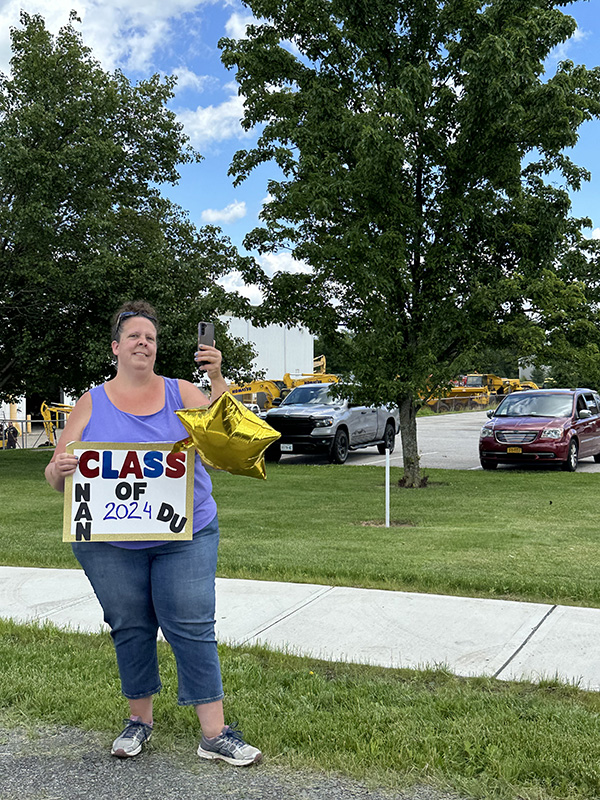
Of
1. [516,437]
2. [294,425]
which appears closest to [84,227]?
[294,425]

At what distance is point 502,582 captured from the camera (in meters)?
6.45

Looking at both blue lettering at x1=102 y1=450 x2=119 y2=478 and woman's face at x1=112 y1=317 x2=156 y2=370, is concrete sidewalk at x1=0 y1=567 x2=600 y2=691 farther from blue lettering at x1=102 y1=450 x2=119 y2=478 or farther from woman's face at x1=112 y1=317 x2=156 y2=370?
woman's face at x1=112 y1=317 x2=156 y2=370

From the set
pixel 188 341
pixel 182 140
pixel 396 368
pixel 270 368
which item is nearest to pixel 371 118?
pixel 396 368

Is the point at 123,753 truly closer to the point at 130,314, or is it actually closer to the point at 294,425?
the point at 130,314

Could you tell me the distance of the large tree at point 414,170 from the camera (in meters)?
12.2

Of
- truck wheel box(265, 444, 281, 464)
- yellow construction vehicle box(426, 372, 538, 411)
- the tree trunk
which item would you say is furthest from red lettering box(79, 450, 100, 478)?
yellow construction vehicle box(426, 372, 538, 411)

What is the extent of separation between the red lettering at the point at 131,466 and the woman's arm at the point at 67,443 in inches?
7.9

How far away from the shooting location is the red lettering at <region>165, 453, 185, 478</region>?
3.52 m

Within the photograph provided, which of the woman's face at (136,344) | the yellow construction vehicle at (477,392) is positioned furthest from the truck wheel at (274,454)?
the yellow construction vehicle at (477,392)

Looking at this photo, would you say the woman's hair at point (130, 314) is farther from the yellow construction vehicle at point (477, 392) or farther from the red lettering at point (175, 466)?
the yellow construction vehicle at point (477, 392)

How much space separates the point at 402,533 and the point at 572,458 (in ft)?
30.0

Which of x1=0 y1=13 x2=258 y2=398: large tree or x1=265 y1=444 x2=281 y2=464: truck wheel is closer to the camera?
x1=0 y1=13 x2=258 y2=398: large tree

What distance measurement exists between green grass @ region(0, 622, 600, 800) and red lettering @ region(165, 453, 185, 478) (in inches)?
47.6

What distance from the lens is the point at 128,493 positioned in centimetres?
351
